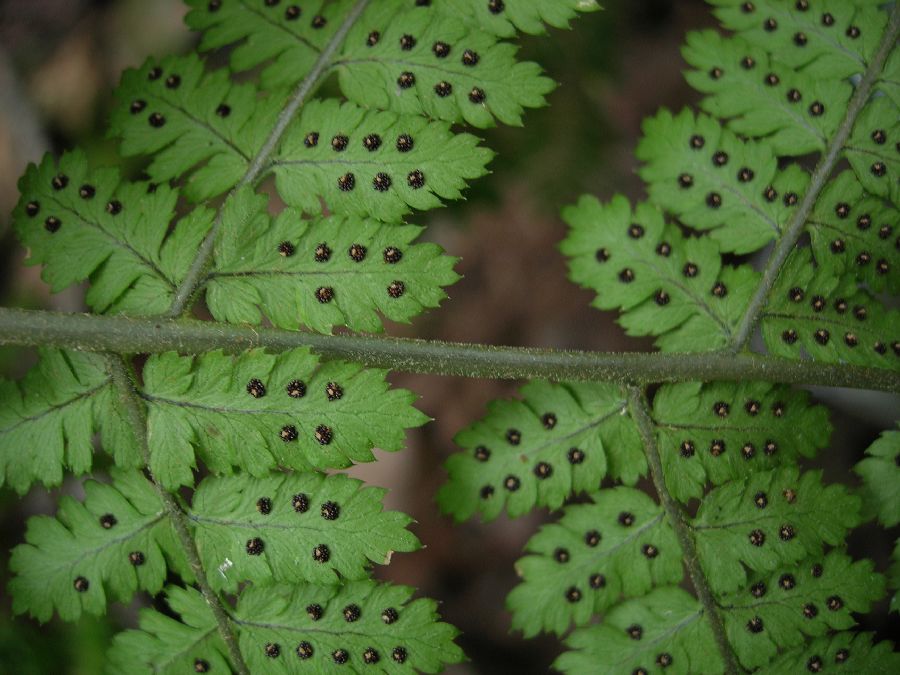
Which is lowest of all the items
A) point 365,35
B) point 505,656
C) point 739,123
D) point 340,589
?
point 505,656

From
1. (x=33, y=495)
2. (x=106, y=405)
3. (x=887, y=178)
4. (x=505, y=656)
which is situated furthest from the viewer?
(x=505, y=656)

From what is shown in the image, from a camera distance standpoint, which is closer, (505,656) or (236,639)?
(236,639)

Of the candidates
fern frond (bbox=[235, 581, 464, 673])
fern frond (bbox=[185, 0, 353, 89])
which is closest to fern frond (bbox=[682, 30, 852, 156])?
fern frond (bbox=[185, 0, 353, 89])

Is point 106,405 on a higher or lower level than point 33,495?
higher

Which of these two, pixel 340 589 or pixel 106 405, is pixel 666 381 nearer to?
pixel 340 589

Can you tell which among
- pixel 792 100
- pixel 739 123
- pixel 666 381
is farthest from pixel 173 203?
pixel 792 100
